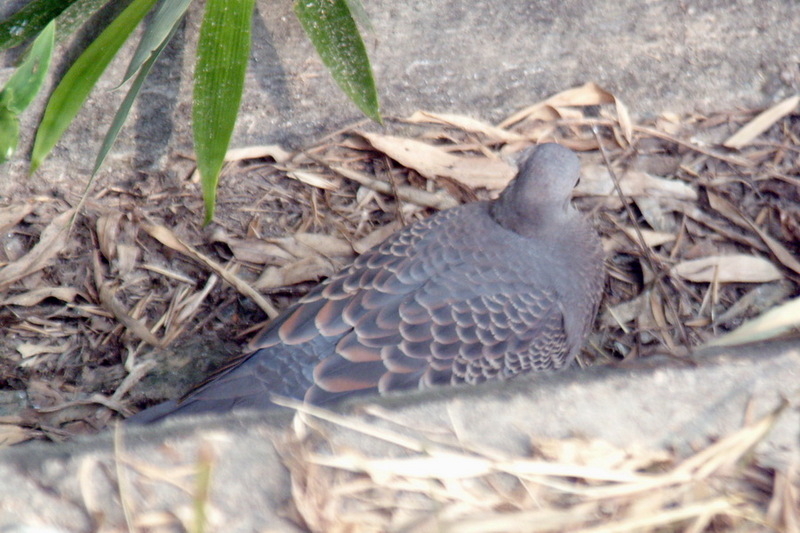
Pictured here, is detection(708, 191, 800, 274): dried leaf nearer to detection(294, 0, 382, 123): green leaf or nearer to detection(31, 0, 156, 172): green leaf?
detection(294, 0, 382, 123): green leaf

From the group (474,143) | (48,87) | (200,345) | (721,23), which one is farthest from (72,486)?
(721,23)

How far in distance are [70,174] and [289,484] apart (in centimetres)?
172

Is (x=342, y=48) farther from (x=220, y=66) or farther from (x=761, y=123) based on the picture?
(x=761, y=123)

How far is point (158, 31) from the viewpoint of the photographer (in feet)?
6.32

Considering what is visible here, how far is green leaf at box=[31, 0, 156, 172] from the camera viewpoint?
6.79 ft

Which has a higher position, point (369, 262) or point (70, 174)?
point (70, 174)

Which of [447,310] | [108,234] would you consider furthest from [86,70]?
[447,310]

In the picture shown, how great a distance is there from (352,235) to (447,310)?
668 millimetres

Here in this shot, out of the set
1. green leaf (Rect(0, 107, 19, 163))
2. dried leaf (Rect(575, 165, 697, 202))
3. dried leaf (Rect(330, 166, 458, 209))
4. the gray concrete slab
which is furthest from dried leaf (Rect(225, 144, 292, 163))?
the gray concrete slab

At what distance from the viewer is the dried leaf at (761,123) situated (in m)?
2.37

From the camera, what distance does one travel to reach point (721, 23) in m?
2.34

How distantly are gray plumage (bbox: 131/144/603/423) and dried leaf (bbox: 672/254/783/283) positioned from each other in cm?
39

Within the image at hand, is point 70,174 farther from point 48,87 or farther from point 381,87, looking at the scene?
point 381,87

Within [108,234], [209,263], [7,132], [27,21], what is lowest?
[209,263]
